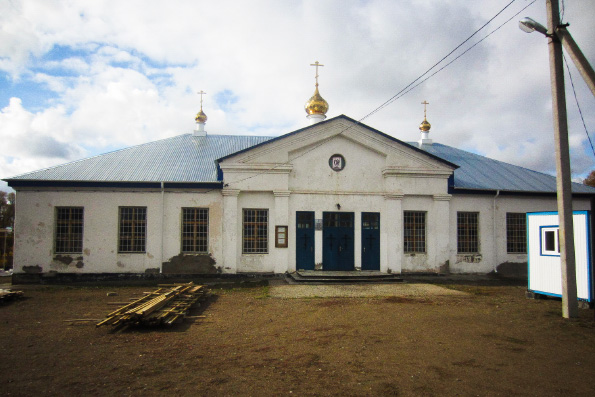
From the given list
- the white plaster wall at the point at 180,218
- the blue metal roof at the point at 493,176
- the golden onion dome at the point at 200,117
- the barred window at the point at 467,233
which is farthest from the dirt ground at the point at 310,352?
the golden onion dome at the point at 200,117

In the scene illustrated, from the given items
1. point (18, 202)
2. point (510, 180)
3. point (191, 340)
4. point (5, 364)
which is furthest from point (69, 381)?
point (510, 180)

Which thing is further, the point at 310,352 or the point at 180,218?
the point at 180,218

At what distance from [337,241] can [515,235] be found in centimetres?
779

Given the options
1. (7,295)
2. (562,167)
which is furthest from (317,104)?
(7,295)

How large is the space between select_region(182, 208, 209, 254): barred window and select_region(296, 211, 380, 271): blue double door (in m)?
3.51

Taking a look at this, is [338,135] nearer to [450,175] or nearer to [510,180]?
[450,175]

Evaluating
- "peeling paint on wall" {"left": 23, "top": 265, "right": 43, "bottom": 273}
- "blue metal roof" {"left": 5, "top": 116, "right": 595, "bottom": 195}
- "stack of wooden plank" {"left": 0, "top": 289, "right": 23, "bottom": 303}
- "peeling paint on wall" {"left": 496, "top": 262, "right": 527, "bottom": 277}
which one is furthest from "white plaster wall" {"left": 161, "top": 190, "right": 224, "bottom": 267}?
"peeling paint on wall" {"left": 496, "top": 262, "right": 527, "bottom": 277}

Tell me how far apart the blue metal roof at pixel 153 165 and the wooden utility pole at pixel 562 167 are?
1116 cm

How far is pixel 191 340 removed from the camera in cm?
738

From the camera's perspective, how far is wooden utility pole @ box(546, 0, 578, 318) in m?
8.76

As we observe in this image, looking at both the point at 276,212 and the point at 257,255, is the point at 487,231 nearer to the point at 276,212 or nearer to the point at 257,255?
the point at 276,212

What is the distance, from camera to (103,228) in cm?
1532

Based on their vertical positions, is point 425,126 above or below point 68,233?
above

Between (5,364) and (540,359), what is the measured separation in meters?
7.95
